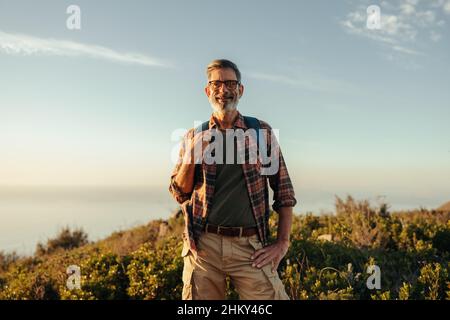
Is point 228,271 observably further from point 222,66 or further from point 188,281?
point 222,66

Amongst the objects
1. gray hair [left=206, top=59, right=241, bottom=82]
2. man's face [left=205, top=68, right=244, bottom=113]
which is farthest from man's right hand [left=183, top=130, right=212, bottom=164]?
gray hair [left=206, top=59, right=241, bottom=82]

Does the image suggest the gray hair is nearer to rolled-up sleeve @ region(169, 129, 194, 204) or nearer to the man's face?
the man's face

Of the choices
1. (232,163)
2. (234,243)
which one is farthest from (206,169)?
(234,243)

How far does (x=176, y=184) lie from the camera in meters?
4.50

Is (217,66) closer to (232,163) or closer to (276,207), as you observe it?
(232,163)

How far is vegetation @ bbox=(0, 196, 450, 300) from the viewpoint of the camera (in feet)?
23.2

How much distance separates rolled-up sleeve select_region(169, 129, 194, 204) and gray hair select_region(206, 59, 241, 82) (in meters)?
0.64

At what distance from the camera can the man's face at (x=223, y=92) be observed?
4402 mm

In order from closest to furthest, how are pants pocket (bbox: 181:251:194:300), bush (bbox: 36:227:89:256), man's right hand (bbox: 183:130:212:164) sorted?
man's right hand (bbox: 183:130:212:164)
pants pocket (bbox: 181:251:194:300)
bush (bbox: 36:227:89:256)

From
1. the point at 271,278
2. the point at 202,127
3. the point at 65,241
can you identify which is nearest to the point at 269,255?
the point at 271,278

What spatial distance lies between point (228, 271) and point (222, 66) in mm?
2002

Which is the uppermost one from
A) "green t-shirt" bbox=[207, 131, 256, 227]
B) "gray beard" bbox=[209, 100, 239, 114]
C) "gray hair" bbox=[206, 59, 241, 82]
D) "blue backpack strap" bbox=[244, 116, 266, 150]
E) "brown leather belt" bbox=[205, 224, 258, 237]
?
"gray hair" bbox=[206, 59, 241, 82]

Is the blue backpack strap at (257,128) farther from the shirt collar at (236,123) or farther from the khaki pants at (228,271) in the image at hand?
the khaki pants at (228,271)
